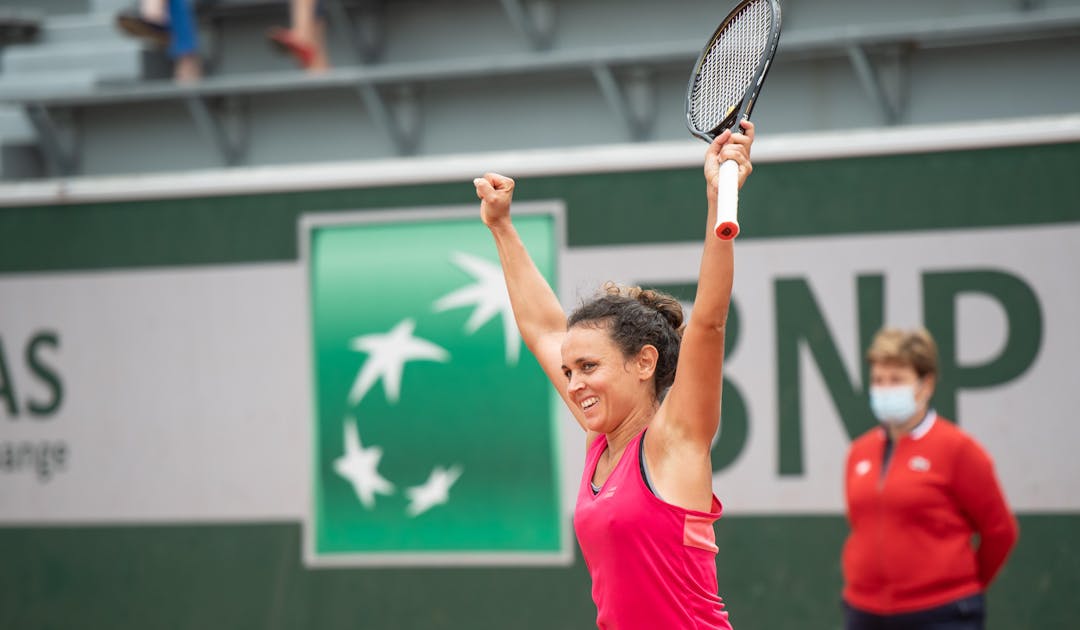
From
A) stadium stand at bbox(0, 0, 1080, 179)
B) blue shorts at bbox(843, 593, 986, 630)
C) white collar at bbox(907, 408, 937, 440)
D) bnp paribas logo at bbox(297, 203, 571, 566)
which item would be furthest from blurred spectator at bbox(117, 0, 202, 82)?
blue shorts at bbox(843, 593, 986, 630)

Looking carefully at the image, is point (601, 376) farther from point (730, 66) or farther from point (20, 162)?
point (20, 162)

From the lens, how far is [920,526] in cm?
448

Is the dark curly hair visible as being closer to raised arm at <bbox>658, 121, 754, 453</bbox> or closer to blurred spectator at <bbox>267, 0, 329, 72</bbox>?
raised arm at <bbox>658, 121, 754, 453</bbox>

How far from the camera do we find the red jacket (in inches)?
175

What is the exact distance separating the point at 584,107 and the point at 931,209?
7.07 feet

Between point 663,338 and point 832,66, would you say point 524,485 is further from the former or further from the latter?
point 663,338

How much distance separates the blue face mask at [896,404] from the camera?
4.62m

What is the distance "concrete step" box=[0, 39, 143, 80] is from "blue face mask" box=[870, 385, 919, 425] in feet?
17.2

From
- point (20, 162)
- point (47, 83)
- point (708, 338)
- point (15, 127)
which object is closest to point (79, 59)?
point (47, 83)

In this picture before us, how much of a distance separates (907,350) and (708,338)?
2354 millimetres

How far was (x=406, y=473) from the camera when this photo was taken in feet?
19.6

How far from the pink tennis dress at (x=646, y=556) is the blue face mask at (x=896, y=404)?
2.03 metres

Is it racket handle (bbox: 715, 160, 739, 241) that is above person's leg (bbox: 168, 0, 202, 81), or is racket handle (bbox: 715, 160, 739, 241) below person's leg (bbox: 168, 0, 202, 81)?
below

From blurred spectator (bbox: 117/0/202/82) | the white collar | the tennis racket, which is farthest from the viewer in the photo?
blurred spectator (bbox: 117/0/202/82)
